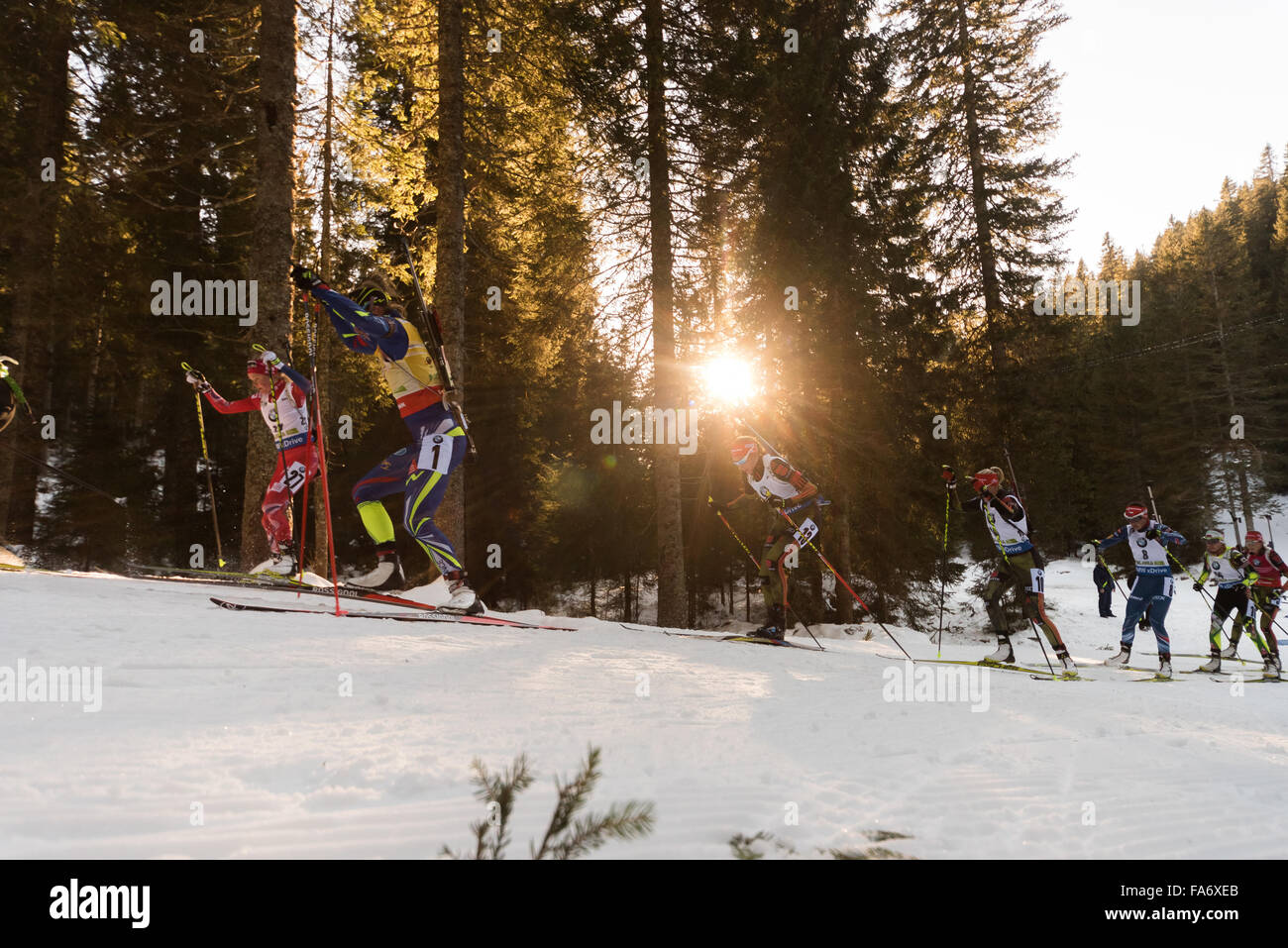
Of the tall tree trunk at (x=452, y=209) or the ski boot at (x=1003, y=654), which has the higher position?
the tall tree trunk at (x=452, y=209)

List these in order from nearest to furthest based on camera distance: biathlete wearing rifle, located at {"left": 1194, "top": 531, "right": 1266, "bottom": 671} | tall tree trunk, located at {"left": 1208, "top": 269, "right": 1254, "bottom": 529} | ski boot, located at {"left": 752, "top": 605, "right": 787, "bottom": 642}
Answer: ski boot, located at {"left": 752, "top": 605, "right": 787, "bottom": 642}, biathlete wearing rifle, located at {"left": 1194, "top": 531, "right": 1266, "bottom": 671}, tall tree trunk, located at {"left": 1208, "top": 269, "right": 1254, "bottom": 529}

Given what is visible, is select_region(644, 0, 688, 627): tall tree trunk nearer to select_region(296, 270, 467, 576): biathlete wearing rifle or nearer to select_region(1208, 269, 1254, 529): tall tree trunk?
select_region(296, 270, 467, 576): biathlete wearing rifle

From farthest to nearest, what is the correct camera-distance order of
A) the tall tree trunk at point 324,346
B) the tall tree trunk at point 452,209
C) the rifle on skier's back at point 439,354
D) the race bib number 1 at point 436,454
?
1. the tall tree trunk at point 324,346
2. the tall tree trunk at point 452,209
3. the race bib number 1 at point 436,454
4. the rifle on skier's back at point 439,354

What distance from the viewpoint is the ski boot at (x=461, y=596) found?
23.4ft

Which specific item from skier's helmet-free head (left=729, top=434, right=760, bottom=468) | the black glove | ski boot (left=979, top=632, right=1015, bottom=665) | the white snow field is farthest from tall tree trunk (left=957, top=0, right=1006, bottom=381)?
the black glove

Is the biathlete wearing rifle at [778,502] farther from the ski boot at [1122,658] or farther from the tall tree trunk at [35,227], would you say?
the tall tree trunk at [35,227]

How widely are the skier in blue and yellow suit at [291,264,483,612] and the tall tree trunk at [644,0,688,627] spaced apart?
17.2 feet

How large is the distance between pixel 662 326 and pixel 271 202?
243 inches

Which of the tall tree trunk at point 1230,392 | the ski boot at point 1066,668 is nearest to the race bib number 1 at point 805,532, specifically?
the ski boot at point 1066,668

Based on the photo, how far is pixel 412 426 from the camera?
7.14 m

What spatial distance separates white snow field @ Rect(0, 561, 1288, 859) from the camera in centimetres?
230

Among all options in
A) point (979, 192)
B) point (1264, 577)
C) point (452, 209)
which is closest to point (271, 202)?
point (452, 209)

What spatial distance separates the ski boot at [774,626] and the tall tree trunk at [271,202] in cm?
616
